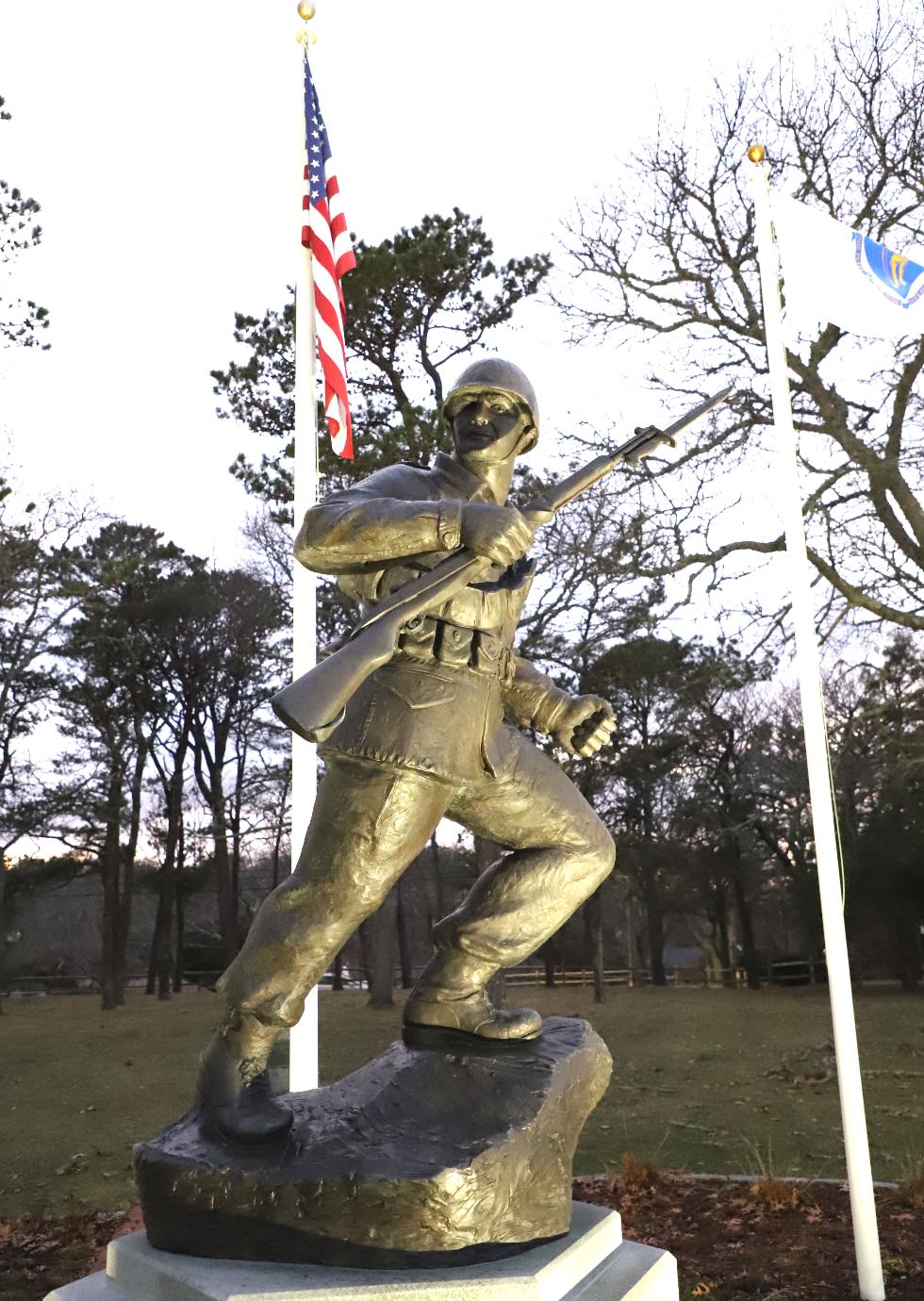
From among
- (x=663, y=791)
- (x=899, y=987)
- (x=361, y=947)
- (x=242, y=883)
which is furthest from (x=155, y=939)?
(x=899, y=987)

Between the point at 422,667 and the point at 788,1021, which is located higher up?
the point at 422,667

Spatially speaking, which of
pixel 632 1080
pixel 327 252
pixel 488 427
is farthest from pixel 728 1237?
pixel 632 1080

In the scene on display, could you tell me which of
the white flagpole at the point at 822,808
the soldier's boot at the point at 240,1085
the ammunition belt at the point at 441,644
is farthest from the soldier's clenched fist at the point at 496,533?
the white flagpole at the point at 822,808

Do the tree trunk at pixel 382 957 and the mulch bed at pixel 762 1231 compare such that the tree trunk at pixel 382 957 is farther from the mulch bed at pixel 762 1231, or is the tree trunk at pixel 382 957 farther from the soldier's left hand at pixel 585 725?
the soldier's left hand at pixel 585 725

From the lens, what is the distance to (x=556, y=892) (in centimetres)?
303

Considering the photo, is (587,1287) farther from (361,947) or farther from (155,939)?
(361,947)

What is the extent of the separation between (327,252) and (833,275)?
109 inches

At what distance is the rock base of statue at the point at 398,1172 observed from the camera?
8.20 ft

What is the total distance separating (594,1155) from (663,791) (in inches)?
499

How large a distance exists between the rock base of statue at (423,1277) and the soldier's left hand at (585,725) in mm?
1260

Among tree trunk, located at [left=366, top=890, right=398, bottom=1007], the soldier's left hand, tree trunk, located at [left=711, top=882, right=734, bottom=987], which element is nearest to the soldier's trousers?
the soldier's left hand

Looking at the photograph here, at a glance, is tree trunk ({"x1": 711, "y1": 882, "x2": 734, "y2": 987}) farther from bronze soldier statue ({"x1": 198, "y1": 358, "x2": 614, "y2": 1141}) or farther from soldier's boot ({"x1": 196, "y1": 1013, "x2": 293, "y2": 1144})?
soldier's boot ({"x1": 196, "y1": 1013, "x2": 293, "y2": 1144})

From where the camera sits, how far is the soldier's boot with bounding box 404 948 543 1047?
295 cm

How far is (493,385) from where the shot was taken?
3037 mm
